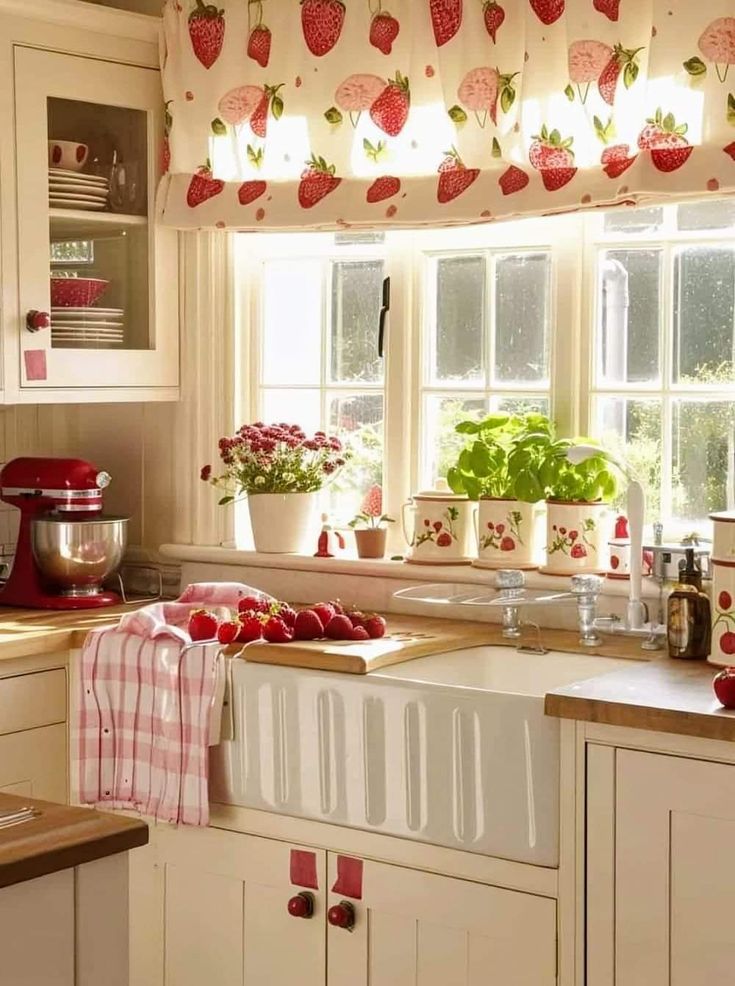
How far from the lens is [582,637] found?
2.92 meters

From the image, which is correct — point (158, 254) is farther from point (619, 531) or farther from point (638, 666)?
point (638, 666)

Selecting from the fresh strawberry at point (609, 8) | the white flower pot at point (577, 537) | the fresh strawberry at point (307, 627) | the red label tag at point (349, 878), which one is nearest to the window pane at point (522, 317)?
the white flower pot at point (577, 537)

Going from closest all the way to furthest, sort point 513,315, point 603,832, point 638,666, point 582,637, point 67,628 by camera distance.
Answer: point 603,832 → point 638,666 → point 582,637 → point 67,628 → point 513,315

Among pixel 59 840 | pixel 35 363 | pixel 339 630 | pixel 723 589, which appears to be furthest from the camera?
pixel 35 363

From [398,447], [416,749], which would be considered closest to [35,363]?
[398,447]

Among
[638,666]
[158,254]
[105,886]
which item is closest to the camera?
[105,886]

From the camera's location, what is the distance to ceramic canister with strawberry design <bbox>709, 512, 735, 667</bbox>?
2547 millimetres

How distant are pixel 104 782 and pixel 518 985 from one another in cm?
93

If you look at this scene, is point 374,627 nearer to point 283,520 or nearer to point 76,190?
point 283,520

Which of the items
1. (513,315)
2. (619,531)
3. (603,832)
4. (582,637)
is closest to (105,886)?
(603,832)

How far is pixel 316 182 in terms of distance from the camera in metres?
3.32

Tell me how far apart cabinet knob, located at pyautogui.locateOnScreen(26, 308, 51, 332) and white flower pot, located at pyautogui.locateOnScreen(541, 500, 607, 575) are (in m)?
1.17

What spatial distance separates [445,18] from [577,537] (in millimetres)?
1100

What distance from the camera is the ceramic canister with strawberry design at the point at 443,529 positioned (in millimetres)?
3270
